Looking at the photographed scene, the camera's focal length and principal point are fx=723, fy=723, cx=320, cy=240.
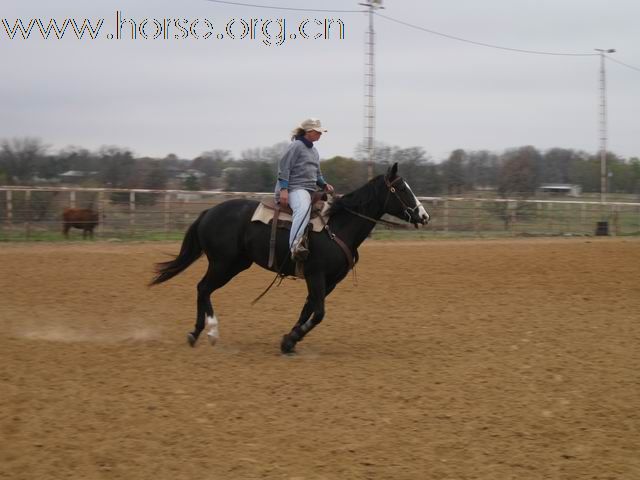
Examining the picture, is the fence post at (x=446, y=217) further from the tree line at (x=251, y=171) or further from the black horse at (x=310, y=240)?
the black horse at (x=310, y=240)

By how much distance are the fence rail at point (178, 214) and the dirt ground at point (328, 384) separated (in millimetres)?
8303

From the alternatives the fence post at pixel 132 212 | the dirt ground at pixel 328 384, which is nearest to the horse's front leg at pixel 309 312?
the dirt ground at pixel 328 384

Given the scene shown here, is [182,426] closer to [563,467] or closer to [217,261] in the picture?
[563,467]

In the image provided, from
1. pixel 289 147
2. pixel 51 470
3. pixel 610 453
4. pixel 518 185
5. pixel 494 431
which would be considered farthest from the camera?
pixel 518 185

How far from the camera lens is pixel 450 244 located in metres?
21.0

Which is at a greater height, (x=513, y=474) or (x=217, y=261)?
(x=217, y=261)

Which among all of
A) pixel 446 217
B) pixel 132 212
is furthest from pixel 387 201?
pixel 446 217

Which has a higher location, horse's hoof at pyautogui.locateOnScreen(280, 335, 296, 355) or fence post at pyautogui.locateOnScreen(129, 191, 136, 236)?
fence post at pyautogui.locateOnScreen(129, 191, 136, 236)

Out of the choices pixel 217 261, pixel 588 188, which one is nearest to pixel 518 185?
pixel 588 188

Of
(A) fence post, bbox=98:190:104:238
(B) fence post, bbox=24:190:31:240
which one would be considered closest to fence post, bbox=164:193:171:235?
(A) fence post, bbox=98:190:104:238

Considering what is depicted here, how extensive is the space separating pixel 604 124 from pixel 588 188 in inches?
556

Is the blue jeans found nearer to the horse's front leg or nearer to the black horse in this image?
the black horse

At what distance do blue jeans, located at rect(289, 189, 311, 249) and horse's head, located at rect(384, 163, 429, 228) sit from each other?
0.91 meters

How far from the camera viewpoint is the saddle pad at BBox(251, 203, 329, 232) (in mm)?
7832
